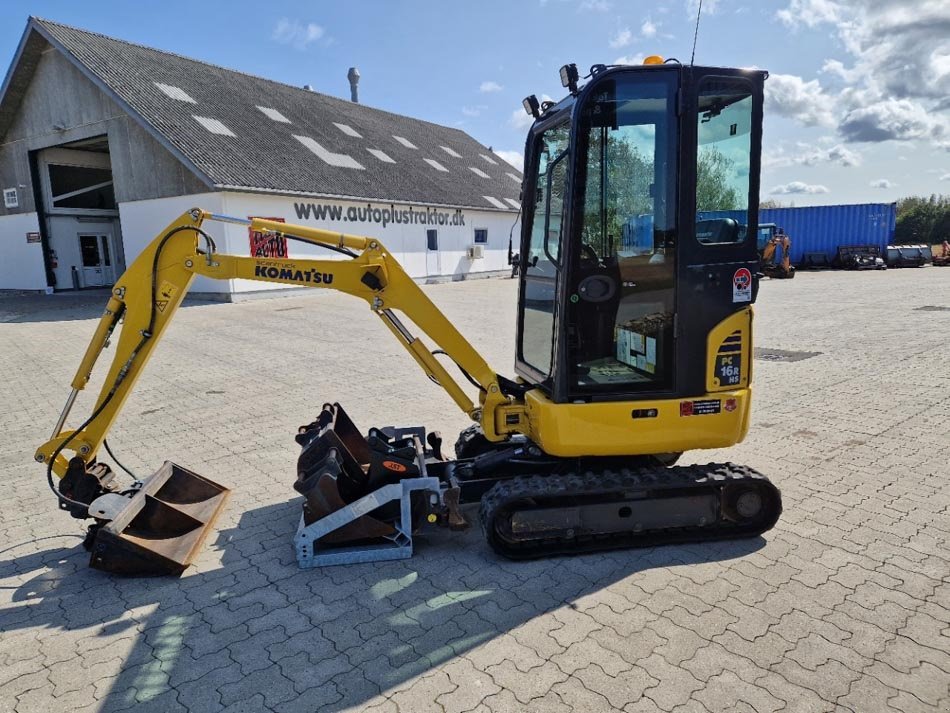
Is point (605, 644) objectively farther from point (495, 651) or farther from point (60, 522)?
point (60, 522)

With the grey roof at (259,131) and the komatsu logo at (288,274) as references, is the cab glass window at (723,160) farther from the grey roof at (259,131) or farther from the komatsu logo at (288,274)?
the grey roof at (259,131)

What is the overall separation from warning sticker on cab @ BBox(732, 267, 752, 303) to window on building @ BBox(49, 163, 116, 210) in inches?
1077

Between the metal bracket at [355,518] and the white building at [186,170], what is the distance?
15345 millimetres

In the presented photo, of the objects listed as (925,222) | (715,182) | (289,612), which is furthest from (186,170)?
(925,222)

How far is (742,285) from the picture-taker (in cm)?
395

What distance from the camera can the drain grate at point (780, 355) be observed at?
10.5m

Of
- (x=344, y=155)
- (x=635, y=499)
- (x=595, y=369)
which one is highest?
(x=344, y=155)

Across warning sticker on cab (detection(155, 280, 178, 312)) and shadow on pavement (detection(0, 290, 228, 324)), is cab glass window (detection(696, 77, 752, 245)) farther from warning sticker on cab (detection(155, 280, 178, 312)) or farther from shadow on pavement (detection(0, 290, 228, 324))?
shadow on pavement (detection(0, 290, 228, 324))

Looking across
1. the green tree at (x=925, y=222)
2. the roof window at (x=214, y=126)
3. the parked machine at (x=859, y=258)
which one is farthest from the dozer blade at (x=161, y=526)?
the green tree at (x=925, y=222)

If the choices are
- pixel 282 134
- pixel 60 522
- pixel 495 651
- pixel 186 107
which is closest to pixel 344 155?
pixel 282 134

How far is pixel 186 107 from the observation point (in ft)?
68.9

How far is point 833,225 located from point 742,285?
114 feet

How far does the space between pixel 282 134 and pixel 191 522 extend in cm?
2141

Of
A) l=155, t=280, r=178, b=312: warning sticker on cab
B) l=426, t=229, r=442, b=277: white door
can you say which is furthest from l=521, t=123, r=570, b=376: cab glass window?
l=426, t=229, r=442, b=277: white door
